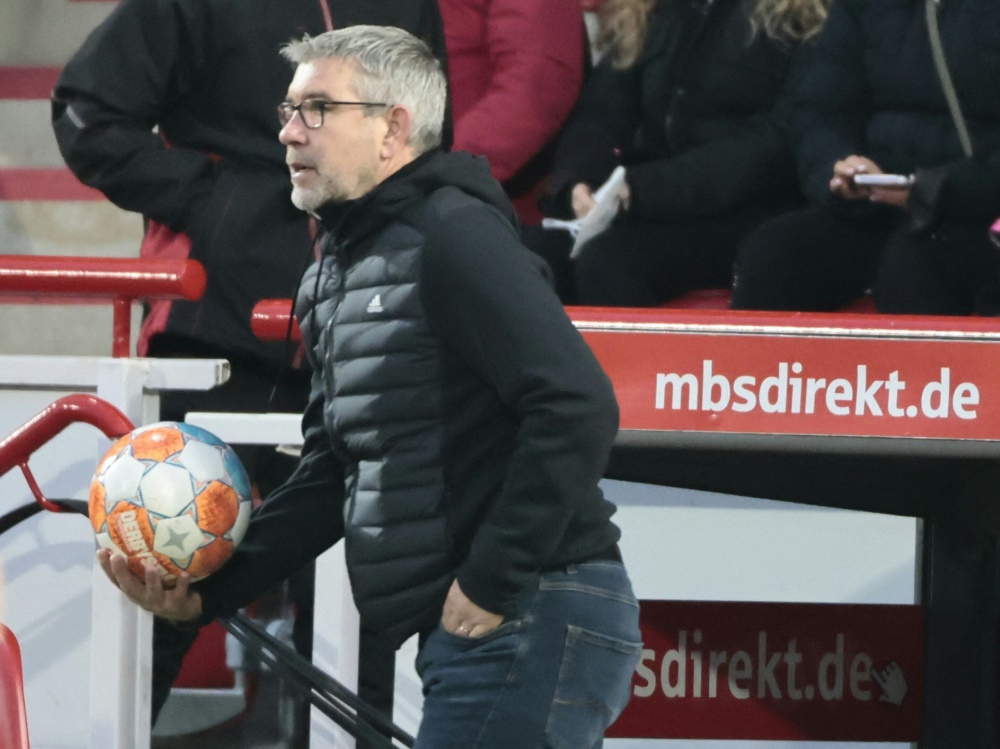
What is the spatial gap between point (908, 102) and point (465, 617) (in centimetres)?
176

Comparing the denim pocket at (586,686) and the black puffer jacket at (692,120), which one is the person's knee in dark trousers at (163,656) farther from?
the black puffer jacket at (692,120)

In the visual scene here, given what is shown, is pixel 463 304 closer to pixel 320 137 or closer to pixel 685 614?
pixel 320 137

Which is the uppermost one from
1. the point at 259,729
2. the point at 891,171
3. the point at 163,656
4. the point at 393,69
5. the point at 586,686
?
the point at 393,69

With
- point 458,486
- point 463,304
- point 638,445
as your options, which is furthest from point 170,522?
point 638,445

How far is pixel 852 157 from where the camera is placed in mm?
2922

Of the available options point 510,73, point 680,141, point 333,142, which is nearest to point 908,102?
point 680,141

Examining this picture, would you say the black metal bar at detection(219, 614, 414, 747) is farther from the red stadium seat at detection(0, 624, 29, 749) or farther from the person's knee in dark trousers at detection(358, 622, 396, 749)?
the red stadium seat at detection(0, 624, 29, 749)

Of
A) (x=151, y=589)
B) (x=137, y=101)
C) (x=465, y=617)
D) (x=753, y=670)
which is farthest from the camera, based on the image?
(x=753, y=670)

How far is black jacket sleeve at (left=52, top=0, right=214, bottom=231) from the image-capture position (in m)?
2.68

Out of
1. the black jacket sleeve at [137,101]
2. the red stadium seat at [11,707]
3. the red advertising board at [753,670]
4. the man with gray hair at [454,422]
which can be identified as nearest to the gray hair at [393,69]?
the man with gray hair at [454,422]

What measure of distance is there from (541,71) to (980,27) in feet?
2.83

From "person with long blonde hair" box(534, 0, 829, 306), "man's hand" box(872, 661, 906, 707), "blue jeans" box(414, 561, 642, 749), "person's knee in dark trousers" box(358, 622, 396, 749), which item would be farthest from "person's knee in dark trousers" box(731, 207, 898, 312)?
"blue jeans" box(414, 561, 642, 749)

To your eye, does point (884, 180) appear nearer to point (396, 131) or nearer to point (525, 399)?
point (396, 131)

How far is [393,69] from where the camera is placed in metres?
1.73
